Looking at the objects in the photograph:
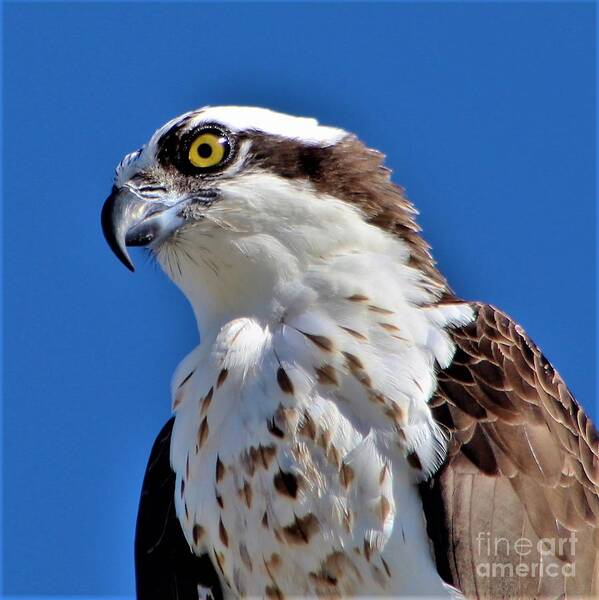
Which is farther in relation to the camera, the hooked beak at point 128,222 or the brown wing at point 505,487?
the hooked beak at point 128,222

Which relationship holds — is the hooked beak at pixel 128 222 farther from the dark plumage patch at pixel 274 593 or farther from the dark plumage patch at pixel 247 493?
the dark plumage patch at pixel 274 593

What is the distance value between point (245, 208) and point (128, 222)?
58 centimetres

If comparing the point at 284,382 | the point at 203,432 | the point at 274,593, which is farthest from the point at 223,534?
the point at 284,382

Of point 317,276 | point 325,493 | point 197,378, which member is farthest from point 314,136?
point 325,493

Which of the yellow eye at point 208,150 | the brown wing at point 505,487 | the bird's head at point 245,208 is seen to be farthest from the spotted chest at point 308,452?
the yellow eye at point 208,150

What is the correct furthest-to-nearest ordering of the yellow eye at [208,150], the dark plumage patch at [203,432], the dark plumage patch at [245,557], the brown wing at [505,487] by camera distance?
the yellow eye at [208,150] → the dark plumage patch at [203,432] → the dark plumage patch at [245,557] → the brown wing at [505,487]

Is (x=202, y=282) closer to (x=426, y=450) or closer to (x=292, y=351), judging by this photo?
(x=292, y=351)

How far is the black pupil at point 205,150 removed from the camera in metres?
6.63

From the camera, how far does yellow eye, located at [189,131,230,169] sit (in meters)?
6.62

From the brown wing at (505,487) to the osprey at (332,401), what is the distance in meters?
0.01

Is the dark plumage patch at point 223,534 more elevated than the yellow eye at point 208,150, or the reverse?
the yellow eye at point 208,150

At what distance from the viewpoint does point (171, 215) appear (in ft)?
21.5

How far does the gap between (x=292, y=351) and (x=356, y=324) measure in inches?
13.2

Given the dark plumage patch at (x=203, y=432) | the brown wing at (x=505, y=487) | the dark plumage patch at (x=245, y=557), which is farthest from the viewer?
the dark plumage patch at (x=203, y=432)
